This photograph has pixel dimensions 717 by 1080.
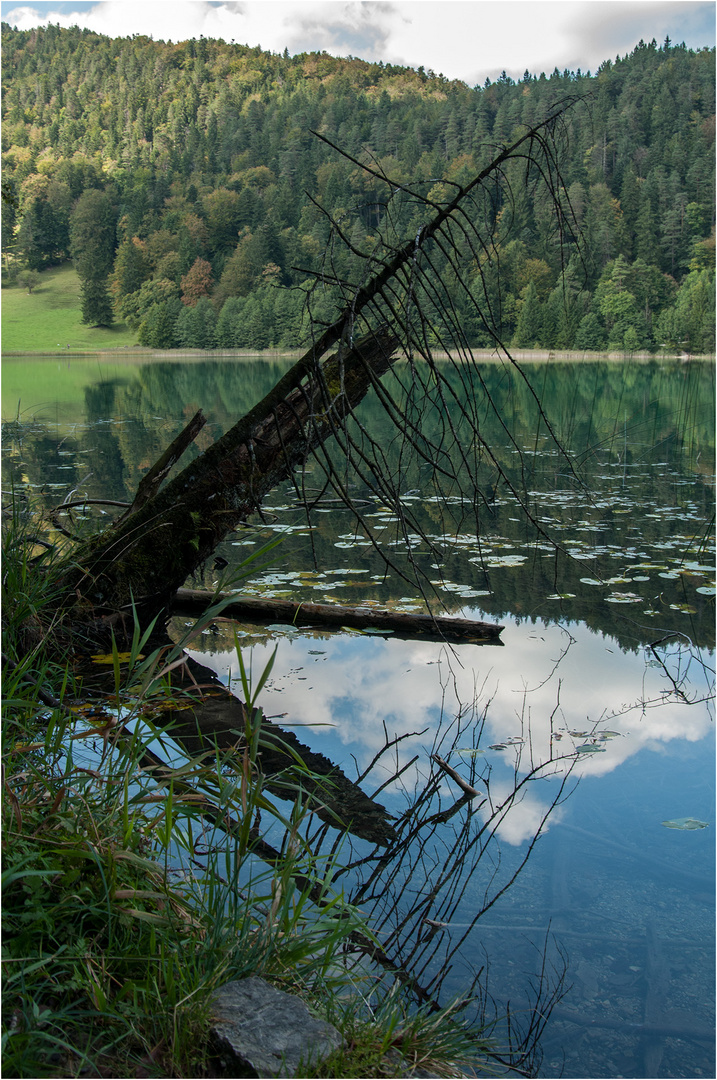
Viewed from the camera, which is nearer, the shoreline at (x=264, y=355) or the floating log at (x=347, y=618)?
the floating log at (x=347, y=618)

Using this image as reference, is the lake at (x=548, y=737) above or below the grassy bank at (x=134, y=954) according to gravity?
below

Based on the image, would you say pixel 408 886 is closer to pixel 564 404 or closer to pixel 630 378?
pixel 564 404

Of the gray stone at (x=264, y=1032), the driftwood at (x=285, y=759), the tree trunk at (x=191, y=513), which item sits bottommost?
the driftwood at (x=285, y=759)

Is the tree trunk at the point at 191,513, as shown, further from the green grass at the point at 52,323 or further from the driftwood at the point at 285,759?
the green grass at the point at 52,323

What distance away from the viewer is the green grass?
254 ft

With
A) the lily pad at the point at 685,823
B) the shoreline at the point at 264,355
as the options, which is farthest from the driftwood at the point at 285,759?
the shoreline at the point at 264,355

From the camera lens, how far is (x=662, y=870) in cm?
324

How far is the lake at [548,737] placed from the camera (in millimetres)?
2631

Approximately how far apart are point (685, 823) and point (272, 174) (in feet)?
320

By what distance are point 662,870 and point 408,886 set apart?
1.03 metres

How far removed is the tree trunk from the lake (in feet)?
1.96

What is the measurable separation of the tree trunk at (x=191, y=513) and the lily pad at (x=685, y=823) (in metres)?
2.53

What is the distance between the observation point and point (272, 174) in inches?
3600

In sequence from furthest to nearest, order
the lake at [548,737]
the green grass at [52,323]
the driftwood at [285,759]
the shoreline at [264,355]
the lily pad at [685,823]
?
1. the green grass at [52,323]
2. the shoreline at [264,355]
3. the lily pad at [685,823]
4. the driftwood at [285,759]
5. the lake at [548,737]
